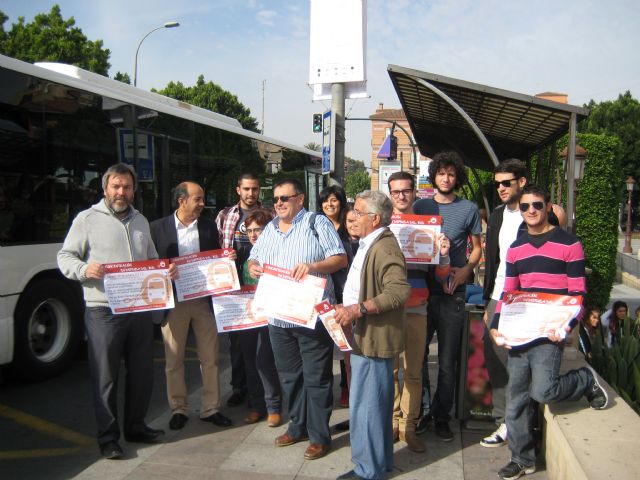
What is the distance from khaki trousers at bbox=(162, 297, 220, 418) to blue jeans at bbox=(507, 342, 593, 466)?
2.22 meters

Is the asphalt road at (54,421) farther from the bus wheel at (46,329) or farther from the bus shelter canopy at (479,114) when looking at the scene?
the bus shelter canopy at (479,114)

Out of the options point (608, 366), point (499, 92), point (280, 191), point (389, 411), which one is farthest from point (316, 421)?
point (499, 92)

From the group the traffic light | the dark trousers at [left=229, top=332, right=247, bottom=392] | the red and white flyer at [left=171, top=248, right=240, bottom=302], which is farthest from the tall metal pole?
the red and white flyer at [left=171, top=248, right=240, bottom=302]

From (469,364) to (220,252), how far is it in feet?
6.80

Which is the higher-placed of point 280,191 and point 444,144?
point 444,144

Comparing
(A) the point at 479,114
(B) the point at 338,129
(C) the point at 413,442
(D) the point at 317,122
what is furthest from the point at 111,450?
(D) the point at 317,122

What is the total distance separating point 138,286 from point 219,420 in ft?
4.32

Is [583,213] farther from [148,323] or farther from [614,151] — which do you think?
[148,323]

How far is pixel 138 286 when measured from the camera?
3859mm

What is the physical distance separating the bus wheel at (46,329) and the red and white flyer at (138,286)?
90.2 inches

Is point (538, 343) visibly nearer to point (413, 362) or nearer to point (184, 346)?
point (413, 362)

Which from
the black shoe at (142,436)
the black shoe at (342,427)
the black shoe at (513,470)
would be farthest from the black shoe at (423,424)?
the black shoe at (142,436)

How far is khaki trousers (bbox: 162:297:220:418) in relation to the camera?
4.34 meters

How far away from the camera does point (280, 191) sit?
3865 mm
